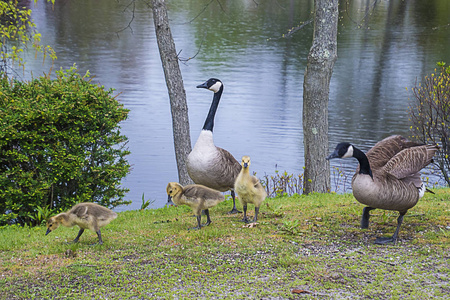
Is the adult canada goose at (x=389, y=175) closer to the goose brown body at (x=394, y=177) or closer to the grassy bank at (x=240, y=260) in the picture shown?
the goose brown body at (x=394, y=177)

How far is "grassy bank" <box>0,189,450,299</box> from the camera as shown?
5.47 metres

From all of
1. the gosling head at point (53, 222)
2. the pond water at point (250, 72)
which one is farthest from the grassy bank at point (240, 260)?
the pond water at point (250, 72)

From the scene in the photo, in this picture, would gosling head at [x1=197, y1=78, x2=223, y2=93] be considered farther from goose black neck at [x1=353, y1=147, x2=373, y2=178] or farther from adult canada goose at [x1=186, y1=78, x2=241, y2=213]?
goose black neck at [x1=353, y1=147, x2=373, y2=178]

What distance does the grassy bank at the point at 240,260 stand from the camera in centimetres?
547

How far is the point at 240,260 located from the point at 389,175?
84.7 inches

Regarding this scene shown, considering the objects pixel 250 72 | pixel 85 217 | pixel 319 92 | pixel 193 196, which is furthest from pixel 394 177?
pixel 250 72

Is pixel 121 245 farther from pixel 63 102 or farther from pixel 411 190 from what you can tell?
pixel 411 190

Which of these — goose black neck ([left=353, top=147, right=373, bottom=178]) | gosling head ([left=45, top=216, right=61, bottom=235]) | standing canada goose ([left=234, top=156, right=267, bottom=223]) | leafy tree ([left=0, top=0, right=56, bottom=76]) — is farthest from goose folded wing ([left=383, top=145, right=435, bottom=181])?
leafy tree ([left=0, top=0, right=56, bottom=76])

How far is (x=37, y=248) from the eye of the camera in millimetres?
6848

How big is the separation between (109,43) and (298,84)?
698 inches

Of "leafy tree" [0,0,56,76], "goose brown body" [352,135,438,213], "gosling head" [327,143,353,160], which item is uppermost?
"leafy tree" [0,0,56,76]

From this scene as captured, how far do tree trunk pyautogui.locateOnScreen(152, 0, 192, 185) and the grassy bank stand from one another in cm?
291

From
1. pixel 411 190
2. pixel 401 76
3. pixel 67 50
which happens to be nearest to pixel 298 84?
pixel 401 76

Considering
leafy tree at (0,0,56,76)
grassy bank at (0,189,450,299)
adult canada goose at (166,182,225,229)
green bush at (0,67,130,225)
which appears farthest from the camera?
leafy tree at (0,0,56,76)
